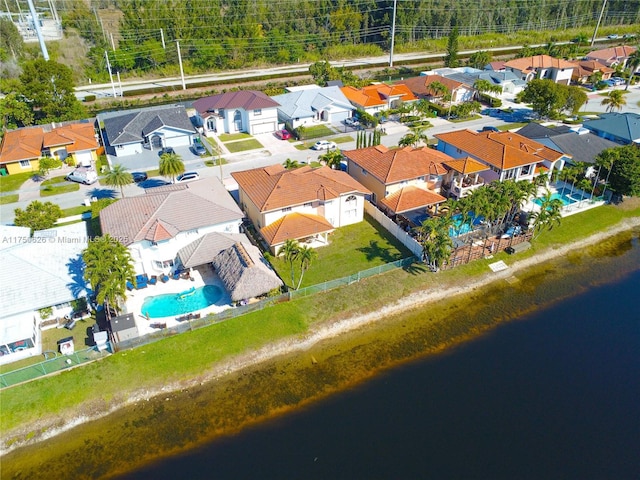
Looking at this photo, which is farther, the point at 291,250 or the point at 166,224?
the point at 166,224

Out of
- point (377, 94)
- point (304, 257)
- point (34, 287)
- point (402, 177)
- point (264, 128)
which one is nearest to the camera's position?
point (34, 287)

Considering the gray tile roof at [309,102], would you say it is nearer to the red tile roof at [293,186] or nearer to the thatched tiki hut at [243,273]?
the red tile roof at [293,186]

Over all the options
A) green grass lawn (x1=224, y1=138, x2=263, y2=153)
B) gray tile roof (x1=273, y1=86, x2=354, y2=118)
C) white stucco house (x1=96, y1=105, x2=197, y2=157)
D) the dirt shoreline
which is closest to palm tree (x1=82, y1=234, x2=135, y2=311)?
the dirt shoreline

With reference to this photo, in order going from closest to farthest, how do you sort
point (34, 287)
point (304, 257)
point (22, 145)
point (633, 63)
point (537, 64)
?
point (34, 287)
point (304, 257)
point (22, 145)
point (537, 64)
point (633, 63)

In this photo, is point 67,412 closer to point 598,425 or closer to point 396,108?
point 598,425

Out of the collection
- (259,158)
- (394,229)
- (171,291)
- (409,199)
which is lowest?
(171,291)

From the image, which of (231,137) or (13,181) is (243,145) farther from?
(13,181)

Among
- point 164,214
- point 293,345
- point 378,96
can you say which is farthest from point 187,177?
point 378,96
